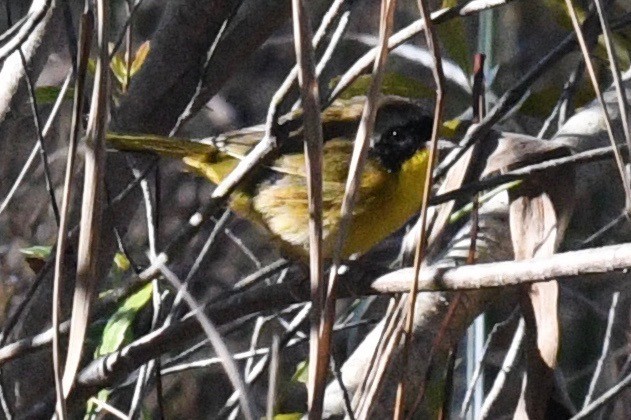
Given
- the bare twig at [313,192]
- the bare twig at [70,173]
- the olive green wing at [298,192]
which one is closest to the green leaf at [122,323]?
the olive green wing at [298,192]

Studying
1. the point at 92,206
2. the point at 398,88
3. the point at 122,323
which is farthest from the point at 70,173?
the point at 398,88

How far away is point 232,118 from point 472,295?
3.47 m

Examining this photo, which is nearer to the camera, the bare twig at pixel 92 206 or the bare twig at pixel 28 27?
the bare twig at pixel 92 206

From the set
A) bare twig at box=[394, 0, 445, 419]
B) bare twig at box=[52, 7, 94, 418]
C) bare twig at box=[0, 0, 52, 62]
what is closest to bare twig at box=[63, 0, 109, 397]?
bare twig at box=[52, 7, 94, 418]

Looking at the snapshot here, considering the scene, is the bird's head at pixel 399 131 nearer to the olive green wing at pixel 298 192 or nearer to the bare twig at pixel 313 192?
the olive green wing at pixel 298 192

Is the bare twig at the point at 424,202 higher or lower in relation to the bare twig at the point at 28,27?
lower

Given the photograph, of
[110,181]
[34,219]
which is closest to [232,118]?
[34,219]

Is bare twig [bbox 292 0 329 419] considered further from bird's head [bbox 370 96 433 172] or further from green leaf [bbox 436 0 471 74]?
bird's head [bbox 370 96 433 172]

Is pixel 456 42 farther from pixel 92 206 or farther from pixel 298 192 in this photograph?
pixel 92 206

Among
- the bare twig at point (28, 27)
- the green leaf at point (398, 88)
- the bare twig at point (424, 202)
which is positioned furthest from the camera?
the green leaf at point (398, 88)

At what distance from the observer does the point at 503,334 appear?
2369mm

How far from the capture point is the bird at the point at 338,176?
223 cm

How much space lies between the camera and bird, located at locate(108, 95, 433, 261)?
2229 mm

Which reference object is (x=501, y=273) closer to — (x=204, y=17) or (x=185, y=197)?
(x=204, y=17)
